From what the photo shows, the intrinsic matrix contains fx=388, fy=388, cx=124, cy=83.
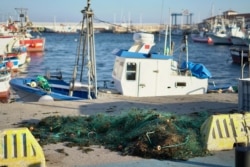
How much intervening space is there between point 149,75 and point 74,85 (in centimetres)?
268

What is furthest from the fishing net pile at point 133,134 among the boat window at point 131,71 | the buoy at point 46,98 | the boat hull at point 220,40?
the boat hull at point 220,40

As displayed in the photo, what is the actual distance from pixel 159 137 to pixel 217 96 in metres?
7.12

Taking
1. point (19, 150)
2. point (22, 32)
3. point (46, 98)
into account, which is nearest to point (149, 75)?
point (46, 98)

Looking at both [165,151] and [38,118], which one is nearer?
[165,151]

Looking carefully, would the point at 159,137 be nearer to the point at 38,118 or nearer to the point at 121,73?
the point at 38,118

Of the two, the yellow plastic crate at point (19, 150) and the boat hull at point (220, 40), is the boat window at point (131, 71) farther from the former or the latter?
the boat hull at point (220, 40)

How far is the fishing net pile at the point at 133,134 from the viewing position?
6812mm

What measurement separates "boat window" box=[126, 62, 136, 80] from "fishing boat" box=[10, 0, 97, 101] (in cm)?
122

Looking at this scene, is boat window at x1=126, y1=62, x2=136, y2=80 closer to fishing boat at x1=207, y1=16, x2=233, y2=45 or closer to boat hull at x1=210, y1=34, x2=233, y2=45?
fishing boat at x1=207, y1=16, x2=233, y2=45

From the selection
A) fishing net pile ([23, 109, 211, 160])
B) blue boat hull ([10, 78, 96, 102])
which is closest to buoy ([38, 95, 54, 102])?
blue boat hull ([10, 78, 96, 102])

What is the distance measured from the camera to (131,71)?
13531 millimetres

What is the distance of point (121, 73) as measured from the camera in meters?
13.6

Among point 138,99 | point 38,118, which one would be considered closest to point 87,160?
point 38,118

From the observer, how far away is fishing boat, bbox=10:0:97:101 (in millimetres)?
12828
